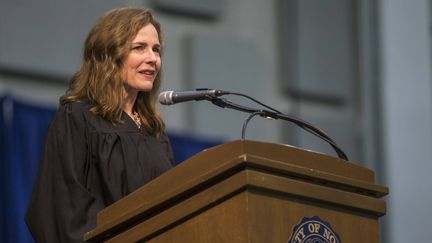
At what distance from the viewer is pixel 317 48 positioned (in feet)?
28.5

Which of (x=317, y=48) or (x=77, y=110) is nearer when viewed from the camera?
(x=77, y=110)

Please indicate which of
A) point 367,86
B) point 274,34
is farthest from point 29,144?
point 367,86

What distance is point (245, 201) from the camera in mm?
3014

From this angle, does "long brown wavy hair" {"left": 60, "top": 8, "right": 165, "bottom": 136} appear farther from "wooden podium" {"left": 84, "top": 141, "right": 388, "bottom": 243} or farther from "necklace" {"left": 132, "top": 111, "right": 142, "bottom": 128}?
"wooden podium" {"left": 84, "top": 141, "right": 388, "bottom": 243}

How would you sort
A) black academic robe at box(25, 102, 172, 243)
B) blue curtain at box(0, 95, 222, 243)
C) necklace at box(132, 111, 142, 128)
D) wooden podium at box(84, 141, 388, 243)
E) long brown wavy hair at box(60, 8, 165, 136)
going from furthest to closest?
blue curtain at box(0, 95, 222, 243)
necklace at box(132, 111, 142, 128)
long brown wavy hair at box(60, 8, 165, 136)
black academic robe at box(25, 102, 172, 243)
wooden podium at box(84, 141, 388, 243)

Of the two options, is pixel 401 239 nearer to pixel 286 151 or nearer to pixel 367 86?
pixel 367 86

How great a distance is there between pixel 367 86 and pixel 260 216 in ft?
19.3

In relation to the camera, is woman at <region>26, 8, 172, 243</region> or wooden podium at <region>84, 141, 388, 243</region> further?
woman at <region>26, 8, 172, 243</region>

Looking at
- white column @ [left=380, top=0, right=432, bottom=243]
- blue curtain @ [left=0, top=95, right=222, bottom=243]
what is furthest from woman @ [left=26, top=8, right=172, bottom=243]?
white column @ [left=380, top=0, right=432, bottom=243]

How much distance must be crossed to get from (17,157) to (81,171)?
3.12m

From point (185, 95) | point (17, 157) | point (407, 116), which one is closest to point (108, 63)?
point (185, 95)

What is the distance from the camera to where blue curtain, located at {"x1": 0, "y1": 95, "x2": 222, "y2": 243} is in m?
6.56

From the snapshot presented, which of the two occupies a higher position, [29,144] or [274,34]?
[274,34]

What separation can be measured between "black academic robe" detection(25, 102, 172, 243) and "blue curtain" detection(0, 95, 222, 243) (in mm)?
2889
